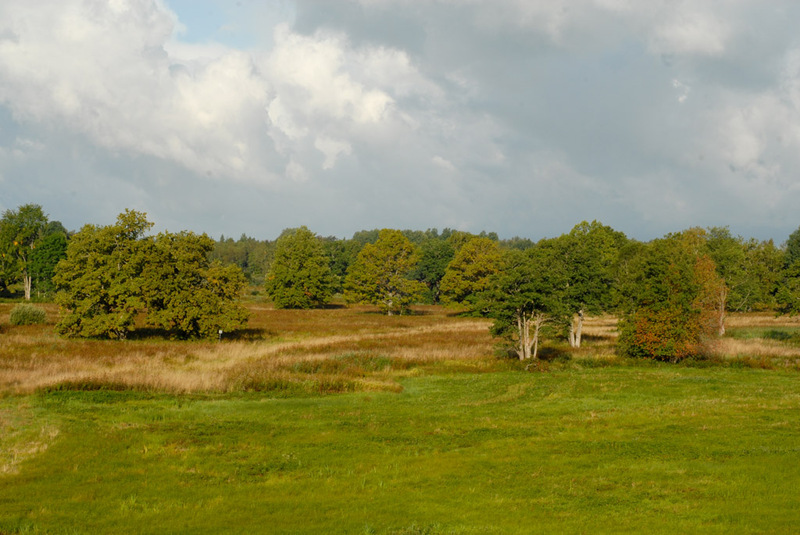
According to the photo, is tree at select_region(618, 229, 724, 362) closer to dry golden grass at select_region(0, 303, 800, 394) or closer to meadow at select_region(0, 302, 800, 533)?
dry golden grass at select_region(0, 303, 800, 394)

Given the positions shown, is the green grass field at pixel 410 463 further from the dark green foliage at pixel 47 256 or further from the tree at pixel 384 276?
the dark green foliage at pixel 47 256

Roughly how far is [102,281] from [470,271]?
62.8 meters

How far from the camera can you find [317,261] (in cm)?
10769

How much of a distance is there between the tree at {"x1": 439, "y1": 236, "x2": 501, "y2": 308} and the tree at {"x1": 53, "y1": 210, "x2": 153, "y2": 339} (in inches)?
2296

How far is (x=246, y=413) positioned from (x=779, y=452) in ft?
61.6

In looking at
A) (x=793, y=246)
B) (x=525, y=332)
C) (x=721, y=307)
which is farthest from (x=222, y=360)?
(x=793, y=246)

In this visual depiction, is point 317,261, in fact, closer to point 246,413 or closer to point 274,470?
point 246,413

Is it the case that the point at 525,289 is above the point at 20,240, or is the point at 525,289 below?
below

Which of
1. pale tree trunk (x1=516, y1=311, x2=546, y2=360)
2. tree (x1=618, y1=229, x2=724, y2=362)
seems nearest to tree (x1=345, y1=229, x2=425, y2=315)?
tree (x1=618, y1=229, x2=724, y2=362)

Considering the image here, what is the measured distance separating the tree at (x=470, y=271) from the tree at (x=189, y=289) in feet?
168

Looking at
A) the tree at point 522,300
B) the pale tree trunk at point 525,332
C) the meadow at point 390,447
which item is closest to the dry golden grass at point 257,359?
the meadow at point 390,447

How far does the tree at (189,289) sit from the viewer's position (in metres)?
50.4

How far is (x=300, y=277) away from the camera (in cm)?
10531

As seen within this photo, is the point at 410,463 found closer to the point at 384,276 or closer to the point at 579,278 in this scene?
the point at 579,278
